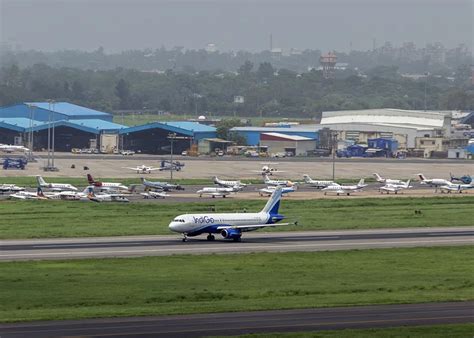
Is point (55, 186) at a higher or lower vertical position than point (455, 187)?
lower

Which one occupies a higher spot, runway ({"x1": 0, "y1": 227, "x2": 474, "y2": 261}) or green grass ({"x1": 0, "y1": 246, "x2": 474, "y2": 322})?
runway ({"x1": 0, "y1": 227, "x2": 474, "y2": 261})

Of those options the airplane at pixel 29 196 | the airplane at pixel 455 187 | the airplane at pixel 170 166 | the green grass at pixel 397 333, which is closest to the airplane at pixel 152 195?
the airplane at pixel 29 196

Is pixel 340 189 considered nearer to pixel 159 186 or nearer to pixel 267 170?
pixel 159 186

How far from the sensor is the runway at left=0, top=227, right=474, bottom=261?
82250 millimetres

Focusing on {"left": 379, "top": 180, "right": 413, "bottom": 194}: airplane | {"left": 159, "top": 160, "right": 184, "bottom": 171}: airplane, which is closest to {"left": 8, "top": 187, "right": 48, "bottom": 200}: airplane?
{"left": 379, "top": 180, "right": 413, "bottom": 194}: airplane

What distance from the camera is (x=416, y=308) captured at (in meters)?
60.7

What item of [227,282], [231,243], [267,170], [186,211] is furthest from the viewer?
[267,170]

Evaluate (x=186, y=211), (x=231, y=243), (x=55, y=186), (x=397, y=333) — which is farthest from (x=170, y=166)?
(x=397, y=333)

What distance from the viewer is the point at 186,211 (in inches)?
4454

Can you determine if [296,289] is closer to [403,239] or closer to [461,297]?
[461,297]

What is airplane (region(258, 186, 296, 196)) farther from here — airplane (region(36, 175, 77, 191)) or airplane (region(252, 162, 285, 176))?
airplane (region(252, 162, 285, 176))

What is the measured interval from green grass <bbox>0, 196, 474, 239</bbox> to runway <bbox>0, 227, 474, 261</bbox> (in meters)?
3.35

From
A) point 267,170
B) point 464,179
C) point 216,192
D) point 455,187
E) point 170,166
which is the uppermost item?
point 170,166

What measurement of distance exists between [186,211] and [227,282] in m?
43.7
